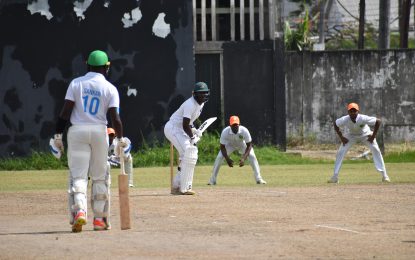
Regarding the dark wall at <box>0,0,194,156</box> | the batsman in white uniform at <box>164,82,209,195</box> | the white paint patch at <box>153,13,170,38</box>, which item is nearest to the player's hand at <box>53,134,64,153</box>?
the batsman in white uniform at <box>164,82,209,195</box>

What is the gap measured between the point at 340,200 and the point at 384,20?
2792 centimetres

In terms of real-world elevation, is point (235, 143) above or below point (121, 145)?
below

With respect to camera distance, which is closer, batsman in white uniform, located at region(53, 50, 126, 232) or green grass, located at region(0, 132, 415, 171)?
batsman in white uniform, located at region(53, 50, 126, 232)

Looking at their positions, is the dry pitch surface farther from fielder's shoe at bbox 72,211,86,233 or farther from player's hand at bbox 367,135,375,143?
player's hand at bbox 367,135,375,143

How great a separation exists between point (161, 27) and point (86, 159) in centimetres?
2019

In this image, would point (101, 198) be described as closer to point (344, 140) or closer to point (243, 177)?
point (344, 140)

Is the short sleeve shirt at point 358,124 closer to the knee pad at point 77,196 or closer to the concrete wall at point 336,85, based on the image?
the knee pad at point 77,196

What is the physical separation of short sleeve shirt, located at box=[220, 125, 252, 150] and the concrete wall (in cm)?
1414

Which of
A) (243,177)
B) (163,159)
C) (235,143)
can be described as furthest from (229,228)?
(163,159)

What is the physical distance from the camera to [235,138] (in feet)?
87.8

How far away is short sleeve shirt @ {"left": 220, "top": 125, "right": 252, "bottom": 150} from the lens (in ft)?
87.2

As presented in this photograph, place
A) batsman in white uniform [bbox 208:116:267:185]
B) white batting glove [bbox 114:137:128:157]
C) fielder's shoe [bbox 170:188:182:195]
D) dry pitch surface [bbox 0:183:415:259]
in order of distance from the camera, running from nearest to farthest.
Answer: dry pitch surface [bbox 0:183:415:259]
white batting glove [bbox 114:137:128:157]
fielder's shoe [bbox 170:188:182:195]
batsman in white uniform [bbox 208:116:267:185]

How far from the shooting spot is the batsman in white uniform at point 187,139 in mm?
20281

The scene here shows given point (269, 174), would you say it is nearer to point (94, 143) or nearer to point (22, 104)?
point (22, 104)
